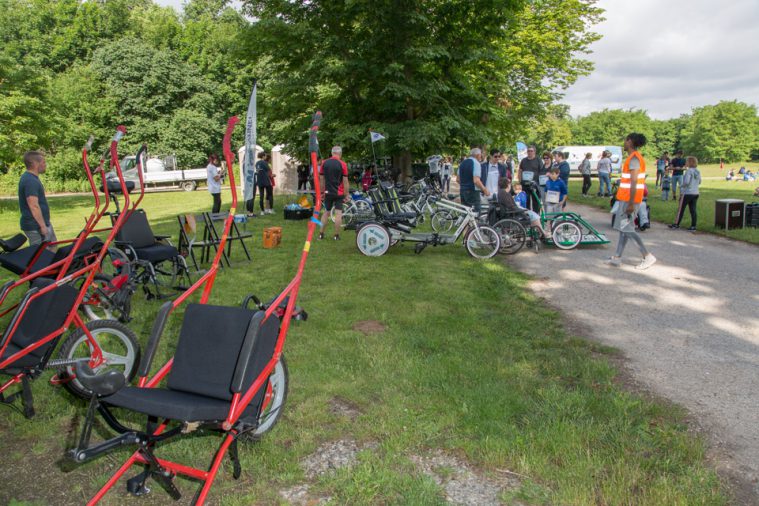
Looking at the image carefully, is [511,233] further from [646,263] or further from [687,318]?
[687,318]

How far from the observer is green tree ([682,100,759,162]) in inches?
2675

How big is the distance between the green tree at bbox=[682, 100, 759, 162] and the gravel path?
7143 centimetres

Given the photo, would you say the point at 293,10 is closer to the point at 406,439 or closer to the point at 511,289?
the point at 511,289

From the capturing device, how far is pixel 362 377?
4.21 metres

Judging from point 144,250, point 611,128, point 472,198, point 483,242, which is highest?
point 611,128

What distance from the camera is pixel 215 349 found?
2.99 m

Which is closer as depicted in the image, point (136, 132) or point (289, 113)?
point (289, 113)

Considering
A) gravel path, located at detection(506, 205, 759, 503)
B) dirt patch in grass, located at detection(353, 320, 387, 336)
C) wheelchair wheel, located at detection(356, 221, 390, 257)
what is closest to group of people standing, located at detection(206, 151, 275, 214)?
wheelchair wheel, located at detection(356, 221, 390, 257)

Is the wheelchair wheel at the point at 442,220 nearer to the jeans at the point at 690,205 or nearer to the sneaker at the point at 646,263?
the sneaker at the point at 646,263

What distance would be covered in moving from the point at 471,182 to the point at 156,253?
6.00 m

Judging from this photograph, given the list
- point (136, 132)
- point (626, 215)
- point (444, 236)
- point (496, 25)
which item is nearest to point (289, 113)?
point (496, 25)

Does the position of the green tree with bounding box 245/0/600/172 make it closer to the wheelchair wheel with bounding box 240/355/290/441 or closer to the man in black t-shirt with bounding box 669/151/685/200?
the man in black t-shirt with bounding box 669/151/685/200

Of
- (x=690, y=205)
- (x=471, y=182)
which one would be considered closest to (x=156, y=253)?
(x=471, y=182)

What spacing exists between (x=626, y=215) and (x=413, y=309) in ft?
13.2
